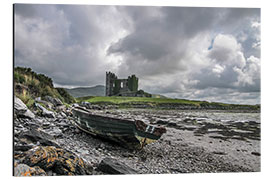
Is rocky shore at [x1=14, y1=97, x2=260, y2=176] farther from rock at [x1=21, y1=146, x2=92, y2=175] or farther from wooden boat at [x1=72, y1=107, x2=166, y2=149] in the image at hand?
wooden boat at [x1=72, y1=107, x2=166, y2=149]

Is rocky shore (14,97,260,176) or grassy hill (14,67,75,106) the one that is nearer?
rocky shore (14,97,260,176)

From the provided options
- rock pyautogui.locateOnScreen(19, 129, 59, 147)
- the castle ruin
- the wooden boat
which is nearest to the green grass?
the castle ruin

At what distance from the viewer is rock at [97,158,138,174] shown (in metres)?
2.64

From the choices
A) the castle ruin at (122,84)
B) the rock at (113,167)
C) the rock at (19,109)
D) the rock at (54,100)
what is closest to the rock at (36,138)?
the rock at (19,109)

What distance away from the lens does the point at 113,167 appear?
2660 millimetres

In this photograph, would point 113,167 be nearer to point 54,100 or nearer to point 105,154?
point 105,154

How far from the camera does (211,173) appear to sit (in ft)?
9.67

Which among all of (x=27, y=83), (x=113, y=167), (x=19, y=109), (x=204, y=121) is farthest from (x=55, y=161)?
(x=204, y=121)

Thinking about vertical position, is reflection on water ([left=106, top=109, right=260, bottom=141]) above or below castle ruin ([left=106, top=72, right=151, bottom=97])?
below

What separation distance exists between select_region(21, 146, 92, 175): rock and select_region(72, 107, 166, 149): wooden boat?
0.87 metres

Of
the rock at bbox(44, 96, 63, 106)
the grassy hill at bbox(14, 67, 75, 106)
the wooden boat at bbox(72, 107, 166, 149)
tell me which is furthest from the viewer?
the rock at bbox(44, 96, 63, 106)

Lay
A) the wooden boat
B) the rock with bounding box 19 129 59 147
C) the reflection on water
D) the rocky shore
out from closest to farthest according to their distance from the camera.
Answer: the rocky shore → the rock with bounding box 19 129 59 147 → the wooden boat → the reflection on water

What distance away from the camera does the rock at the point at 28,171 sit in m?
2.11

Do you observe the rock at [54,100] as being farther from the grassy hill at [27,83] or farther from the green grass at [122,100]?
the green grass at [122,100]
